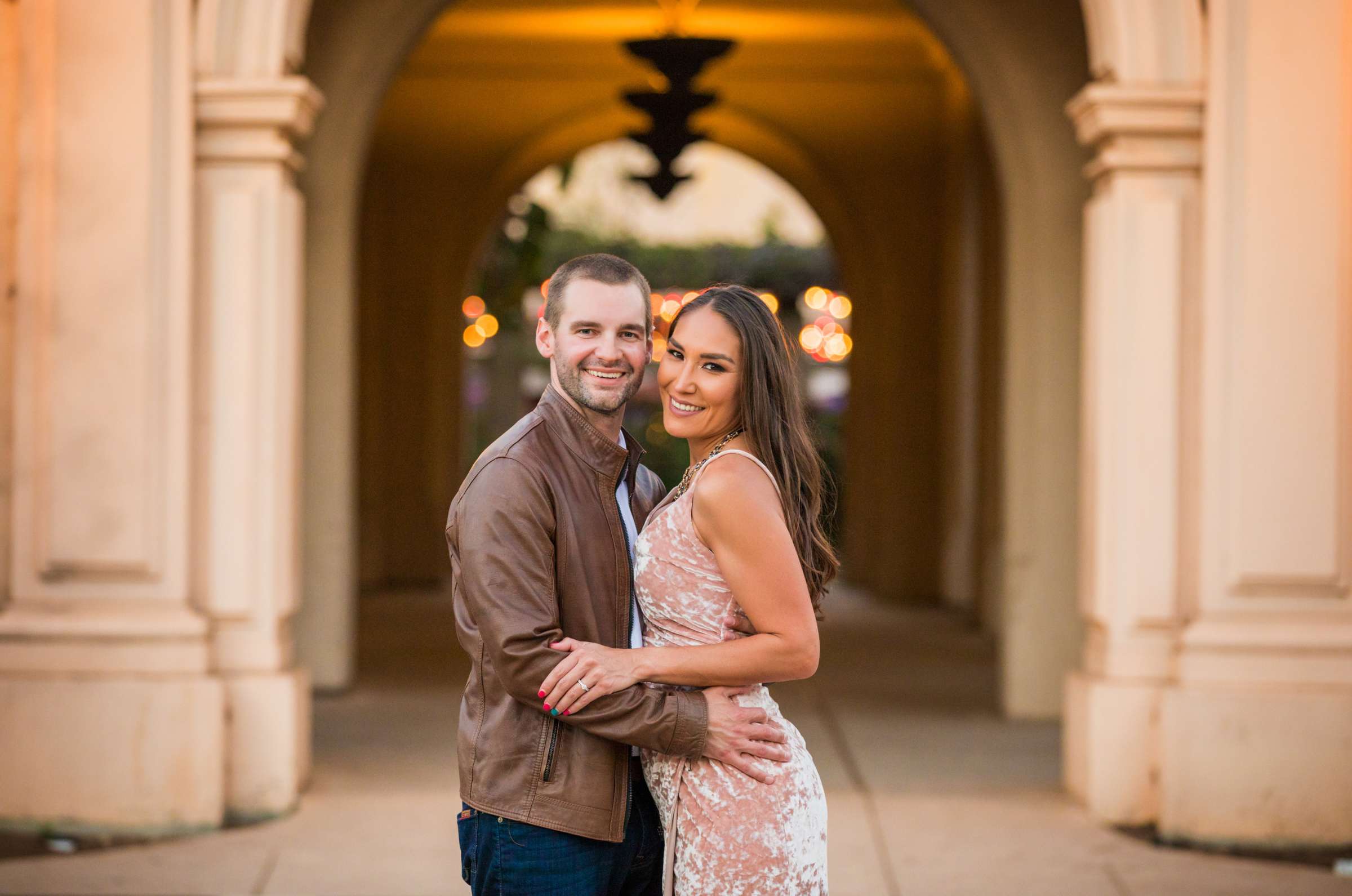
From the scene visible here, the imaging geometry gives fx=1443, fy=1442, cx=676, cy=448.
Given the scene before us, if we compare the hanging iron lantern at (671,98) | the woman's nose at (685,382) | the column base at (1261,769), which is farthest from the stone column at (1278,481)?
the hanging iron lantern at (671,98)

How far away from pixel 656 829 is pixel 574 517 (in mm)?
676

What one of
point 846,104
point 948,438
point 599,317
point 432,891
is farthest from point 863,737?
point 846,104

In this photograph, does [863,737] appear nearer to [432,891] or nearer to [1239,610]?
[1239,610]

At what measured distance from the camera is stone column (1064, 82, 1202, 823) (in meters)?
5.50

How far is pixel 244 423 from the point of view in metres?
5.46

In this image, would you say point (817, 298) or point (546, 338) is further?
point (817, 298)

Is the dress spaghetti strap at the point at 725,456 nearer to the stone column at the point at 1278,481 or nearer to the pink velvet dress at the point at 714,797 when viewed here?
the pink velvet dress at the point at 714,797

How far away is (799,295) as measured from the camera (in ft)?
70.2

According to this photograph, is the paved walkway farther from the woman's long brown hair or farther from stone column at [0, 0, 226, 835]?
the woman's long brown hair

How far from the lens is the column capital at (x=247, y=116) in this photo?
5.40m

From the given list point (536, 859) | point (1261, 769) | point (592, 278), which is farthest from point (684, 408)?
point (1261, 769)

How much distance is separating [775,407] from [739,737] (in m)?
0.62

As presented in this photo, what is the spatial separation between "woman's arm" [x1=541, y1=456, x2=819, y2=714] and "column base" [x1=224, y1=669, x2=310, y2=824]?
3173mm

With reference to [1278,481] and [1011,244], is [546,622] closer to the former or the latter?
[1278,481]
